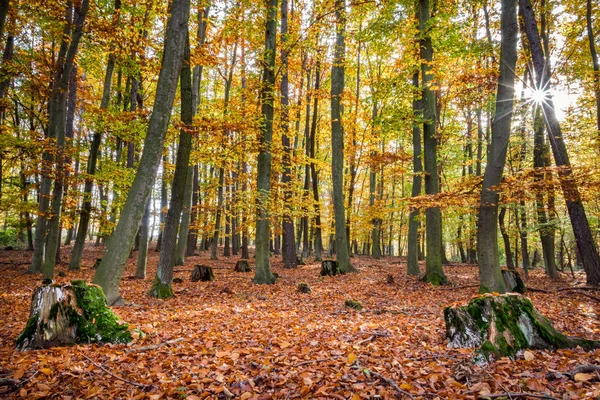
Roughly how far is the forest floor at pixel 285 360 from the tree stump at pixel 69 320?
207 millimetres

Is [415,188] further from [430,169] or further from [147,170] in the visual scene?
[147,170]

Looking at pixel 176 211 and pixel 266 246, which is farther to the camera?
pixel 266 246

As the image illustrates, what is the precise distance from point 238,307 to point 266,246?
354 cm

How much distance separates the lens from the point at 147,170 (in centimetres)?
667

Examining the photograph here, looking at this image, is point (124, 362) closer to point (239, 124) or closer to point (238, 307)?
point (238, 307)

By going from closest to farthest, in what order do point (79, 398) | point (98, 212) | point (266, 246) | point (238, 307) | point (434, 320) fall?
point (79, 398), point (434, 320), point (238, 307), point (266, 246), point (98, 212)

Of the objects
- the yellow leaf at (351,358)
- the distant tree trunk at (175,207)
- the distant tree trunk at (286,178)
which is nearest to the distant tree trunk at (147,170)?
the distant tree trunk at (175,207)

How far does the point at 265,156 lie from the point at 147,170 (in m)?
4.64

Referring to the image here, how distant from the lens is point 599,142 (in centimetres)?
959

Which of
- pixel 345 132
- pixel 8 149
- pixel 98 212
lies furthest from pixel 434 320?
pixel 345 132

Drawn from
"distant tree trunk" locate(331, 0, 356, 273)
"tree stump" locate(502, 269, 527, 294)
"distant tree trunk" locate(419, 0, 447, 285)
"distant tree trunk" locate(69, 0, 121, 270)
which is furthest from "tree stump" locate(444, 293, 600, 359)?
"distant tree trunk" locate(69, 0, 121, 270)

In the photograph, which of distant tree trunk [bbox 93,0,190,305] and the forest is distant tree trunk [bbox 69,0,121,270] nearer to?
the forest

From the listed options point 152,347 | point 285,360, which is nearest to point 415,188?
point 285,360

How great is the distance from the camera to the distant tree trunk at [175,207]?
826 centimetres
